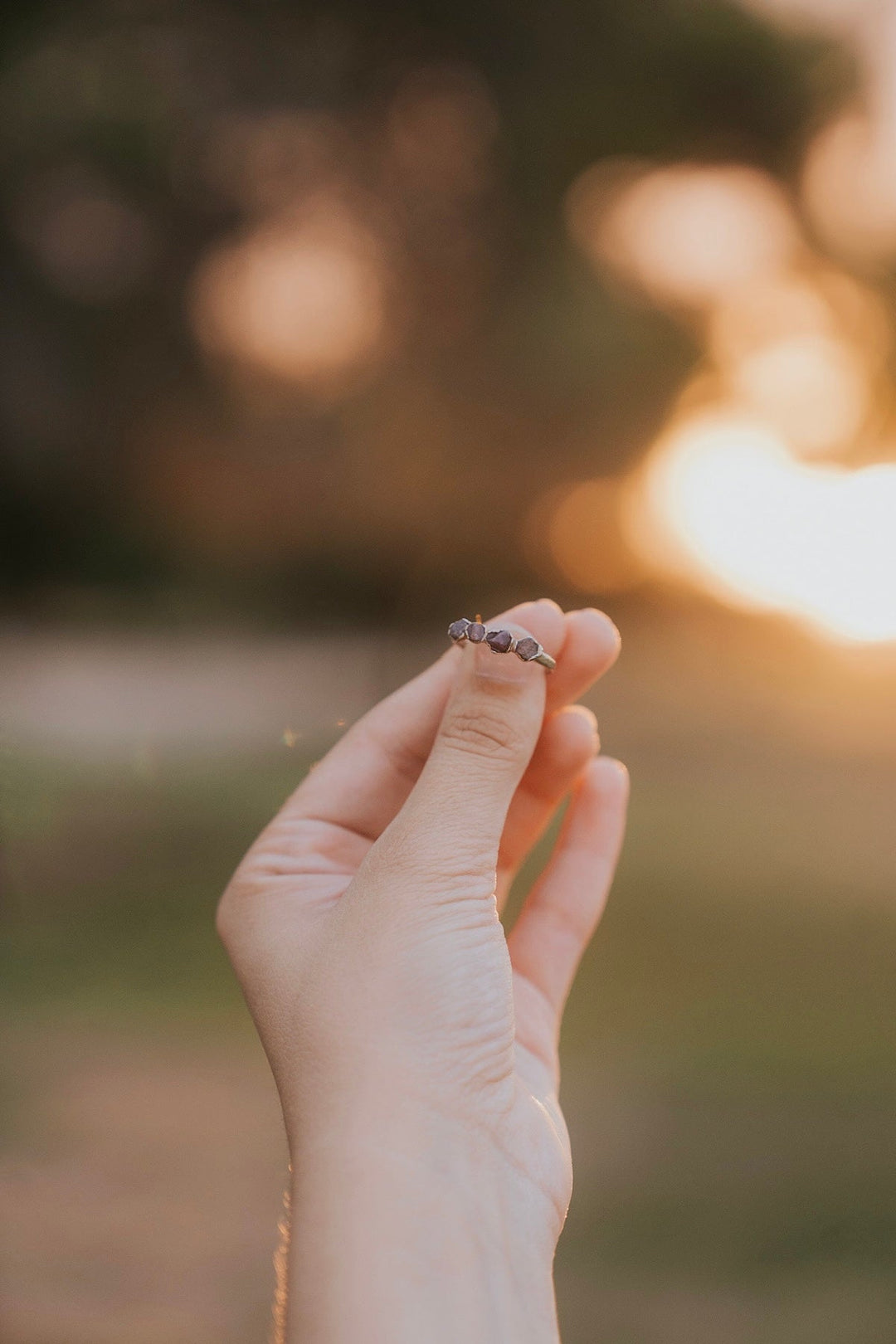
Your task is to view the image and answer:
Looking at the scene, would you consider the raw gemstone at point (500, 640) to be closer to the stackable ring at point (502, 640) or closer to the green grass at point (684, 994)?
the stackable ring at point (502, 640)

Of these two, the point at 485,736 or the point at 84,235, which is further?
the point at 84,235

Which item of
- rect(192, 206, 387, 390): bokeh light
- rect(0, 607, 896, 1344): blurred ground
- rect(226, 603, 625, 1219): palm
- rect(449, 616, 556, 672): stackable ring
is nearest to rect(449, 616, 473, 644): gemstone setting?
rect(449, 616, 556, 672): stackable ring

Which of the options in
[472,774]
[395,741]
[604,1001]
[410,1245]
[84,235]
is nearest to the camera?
[410,1245]

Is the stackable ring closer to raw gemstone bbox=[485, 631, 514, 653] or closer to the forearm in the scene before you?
raw gemstone bbox=[485, 631, 514, 653]

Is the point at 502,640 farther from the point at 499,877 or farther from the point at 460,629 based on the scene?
the point at 499,877

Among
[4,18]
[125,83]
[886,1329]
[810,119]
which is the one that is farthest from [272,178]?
[886,1329]

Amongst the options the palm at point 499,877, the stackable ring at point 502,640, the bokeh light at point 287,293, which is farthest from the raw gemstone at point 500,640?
the bokeh light at point 287,293

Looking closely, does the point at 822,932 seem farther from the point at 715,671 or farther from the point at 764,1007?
the point at 715,671

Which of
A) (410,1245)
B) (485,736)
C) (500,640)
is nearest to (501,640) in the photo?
(500,640)

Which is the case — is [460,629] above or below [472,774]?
above
